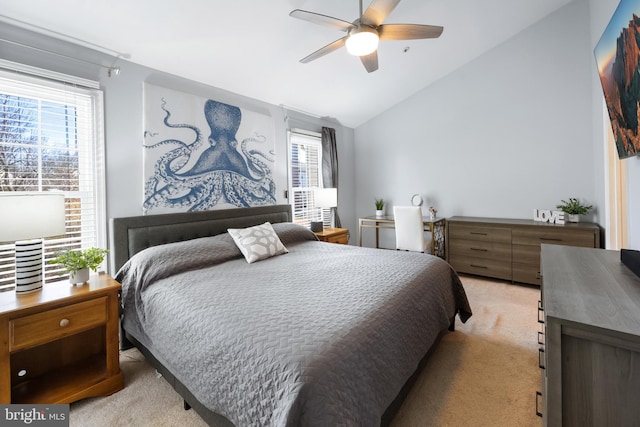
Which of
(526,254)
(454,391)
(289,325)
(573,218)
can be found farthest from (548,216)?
(289,325)

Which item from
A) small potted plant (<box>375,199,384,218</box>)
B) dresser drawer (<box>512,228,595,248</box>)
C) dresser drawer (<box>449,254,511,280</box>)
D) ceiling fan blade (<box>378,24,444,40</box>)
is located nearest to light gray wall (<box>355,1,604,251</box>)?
small potted plant (<box>375,199,384,218</box>)

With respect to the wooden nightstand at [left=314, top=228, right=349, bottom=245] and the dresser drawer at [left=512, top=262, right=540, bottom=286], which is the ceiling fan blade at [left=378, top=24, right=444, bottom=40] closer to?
the wooden nightstand at [left=314, top=228, right=349, bottom=245]

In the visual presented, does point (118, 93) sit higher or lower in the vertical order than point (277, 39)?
lower

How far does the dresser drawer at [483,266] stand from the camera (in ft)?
11.6

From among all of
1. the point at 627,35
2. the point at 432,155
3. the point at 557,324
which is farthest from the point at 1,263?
the point at 432,155

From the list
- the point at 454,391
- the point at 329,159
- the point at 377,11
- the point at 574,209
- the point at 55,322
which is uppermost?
the point at 377,11

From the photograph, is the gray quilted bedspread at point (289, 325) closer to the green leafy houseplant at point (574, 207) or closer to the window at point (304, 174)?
the window at point (304, 174)

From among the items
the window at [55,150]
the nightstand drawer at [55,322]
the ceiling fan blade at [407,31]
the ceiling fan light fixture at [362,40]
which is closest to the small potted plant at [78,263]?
the nightstand drawer at [55,322]

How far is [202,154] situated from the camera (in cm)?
292

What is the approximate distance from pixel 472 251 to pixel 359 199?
7.14 feet

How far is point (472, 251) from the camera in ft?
12.4

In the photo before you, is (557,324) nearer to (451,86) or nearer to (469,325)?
(469,325)

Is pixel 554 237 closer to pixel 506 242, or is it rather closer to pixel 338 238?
pixel 506 242

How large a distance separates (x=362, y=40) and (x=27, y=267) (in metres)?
2.57
